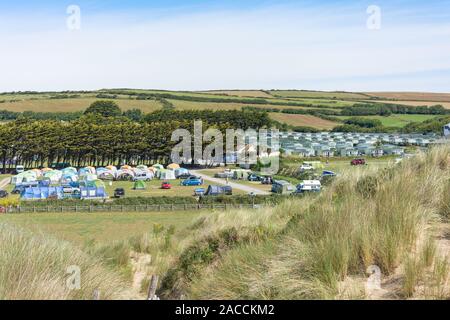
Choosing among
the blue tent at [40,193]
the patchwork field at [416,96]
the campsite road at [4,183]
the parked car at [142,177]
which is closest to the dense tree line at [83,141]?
the campsite road at [4,183]

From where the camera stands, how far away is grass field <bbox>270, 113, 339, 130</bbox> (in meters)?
112

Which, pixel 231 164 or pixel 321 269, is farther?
pixel 231 164

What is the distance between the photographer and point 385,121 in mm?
110062

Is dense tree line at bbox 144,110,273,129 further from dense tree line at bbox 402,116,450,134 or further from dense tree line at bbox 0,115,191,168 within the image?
dense tree line at bbox 402,116,450,134

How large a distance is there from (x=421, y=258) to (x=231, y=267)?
2.75 m

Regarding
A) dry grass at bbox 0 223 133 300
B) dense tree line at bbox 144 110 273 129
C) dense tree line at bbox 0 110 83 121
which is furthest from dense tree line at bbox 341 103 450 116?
dry grass at bbox 0 223 133 300

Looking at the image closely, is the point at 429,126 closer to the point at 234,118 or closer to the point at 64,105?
the point at 234,118

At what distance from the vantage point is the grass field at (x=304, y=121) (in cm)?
11212

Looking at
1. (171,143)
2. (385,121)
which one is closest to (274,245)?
(171,143)

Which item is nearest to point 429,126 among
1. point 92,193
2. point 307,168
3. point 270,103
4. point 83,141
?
point 307,168

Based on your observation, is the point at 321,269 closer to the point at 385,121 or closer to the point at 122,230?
the point at 122,230

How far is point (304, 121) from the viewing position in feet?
378

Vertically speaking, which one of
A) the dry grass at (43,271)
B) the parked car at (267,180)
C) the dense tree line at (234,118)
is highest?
the dry grass at (43,271)

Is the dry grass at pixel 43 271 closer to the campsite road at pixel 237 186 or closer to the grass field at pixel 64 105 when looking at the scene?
the campsite road at pixel 237 186
